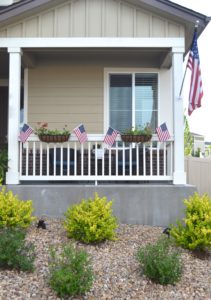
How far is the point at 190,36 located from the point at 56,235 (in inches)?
190

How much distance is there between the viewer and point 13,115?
7090mm

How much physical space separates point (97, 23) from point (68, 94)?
2.26 meters

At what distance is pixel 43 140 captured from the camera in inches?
275

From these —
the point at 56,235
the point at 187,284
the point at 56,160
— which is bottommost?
the point at 187,284

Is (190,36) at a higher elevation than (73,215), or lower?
higher

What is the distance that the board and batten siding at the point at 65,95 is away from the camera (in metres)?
9.01

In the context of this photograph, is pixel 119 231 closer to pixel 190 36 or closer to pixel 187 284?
pixel 187 284

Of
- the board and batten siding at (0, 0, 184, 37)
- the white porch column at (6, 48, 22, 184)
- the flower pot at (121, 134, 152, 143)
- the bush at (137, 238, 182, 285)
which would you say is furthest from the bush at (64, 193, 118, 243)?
the board and batten siding at (0, 0, 184, 37)

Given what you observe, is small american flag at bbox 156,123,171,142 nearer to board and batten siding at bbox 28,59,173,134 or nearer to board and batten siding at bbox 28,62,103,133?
board and batten siding at bbox 28,59,173,134

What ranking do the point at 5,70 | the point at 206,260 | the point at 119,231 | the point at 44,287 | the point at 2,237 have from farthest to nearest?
the point at 5,70 < the point at 119,231 < the point at 206,260 < the point at 2,237 < the point at 44,287

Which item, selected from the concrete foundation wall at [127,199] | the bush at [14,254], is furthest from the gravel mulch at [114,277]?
the concrete foundation wall at [127,199]

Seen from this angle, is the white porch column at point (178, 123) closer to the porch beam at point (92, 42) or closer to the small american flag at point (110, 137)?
the porch beam at point (92, 42)

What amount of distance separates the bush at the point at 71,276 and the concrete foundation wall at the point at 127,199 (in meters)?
2.57

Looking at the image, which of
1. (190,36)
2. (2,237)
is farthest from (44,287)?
(190,36)
